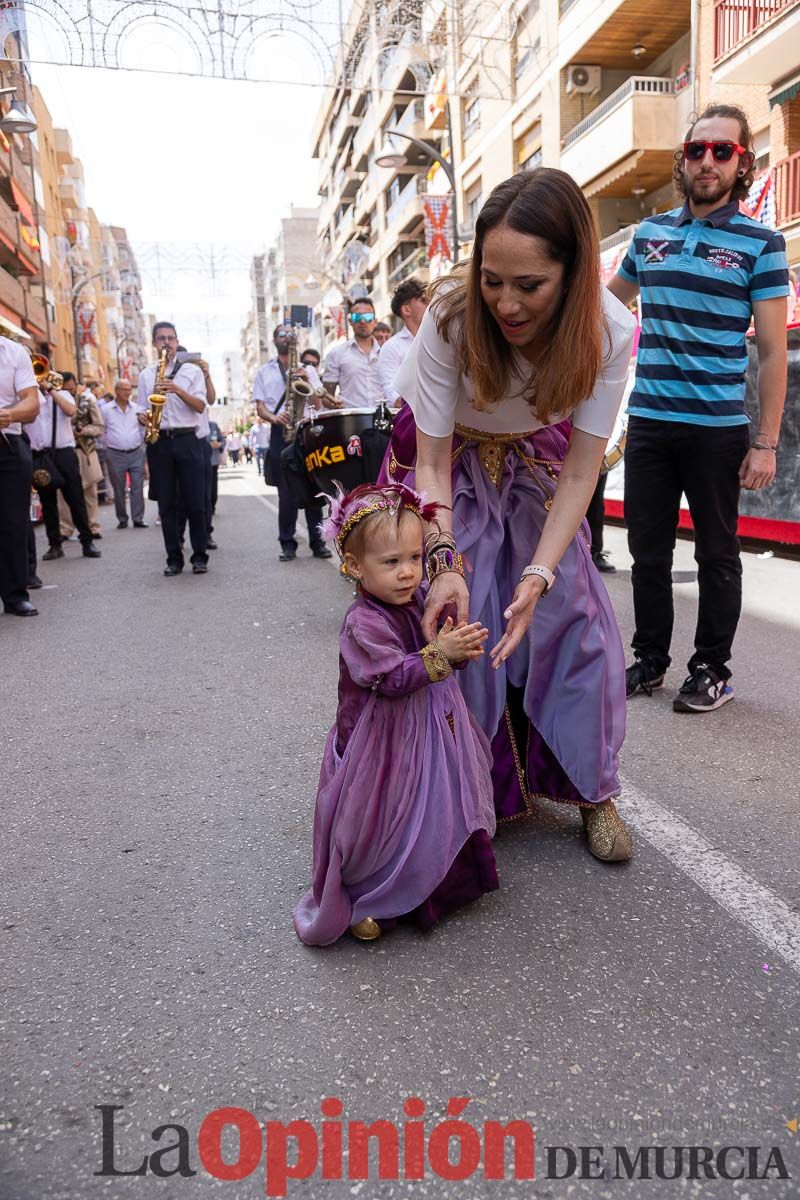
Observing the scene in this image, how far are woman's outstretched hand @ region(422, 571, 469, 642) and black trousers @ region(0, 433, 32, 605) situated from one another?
5099 millimetres

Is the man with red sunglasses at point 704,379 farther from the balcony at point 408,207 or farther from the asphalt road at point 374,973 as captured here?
the balcony at point 408,207

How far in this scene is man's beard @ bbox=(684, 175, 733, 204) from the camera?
3652 millimetres

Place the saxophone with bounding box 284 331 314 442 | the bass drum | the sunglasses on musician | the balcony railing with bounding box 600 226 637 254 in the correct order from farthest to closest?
the balcony railing with bounding box 600 226 637 254, the saxophone with bounding box 284 331 314 442, the bass drum, the sunglasses on musician

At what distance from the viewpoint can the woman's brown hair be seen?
211 centimetres

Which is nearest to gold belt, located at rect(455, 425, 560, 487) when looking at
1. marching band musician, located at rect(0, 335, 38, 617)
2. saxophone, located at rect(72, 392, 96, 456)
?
marching band musician, located at rect(0, 335, 38, 617)

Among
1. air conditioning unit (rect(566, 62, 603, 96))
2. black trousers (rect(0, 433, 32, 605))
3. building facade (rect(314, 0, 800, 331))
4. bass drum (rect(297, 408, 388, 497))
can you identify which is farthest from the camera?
air conditioning unit (rect(566, 62, 603, 96))

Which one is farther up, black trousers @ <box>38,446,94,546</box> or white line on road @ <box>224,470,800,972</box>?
black trousers @ <box>38,446,94,546</box>

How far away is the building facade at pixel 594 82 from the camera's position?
15.2 metres

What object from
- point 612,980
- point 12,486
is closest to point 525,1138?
point 612,980

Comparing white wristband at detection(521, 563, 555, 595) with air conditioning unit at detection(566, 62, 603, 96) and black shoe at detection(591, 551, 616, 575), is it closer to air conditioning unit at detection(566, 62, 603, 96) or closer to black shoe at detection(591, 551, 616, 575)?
black shoe at detection(591, 551, 616, 575)

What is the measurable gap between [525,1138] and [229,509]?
15.8 metres

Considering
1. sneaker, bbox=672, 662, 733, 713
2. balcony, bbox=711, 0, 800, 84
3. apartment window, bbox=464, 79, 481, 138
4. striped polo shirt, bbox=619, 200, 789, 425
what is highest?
apartment window, bbox=464, 79, 481, 138

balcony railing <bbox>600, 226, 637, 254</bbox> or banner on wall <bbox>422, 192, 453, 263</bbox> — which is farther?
banner on wall <bbox>422, 192, 453, 263</bbox>

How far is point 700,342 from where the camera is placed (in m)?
3.79
